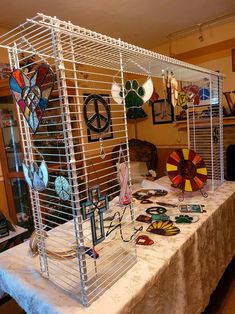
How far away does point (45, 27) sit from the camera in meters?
0.70

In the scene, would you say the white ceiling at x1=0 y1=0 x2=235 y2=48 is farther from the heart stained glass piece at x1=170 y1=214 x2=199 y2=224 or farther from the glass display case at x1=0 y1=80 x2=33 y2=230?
the heart stained glass piece at x1=170 y1=214 x2=199 y2=224

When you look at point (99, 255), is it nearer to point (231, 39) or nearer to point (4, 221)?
point (4, 221)

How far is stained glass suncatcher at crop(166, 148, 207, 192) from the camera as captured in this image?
1.71m

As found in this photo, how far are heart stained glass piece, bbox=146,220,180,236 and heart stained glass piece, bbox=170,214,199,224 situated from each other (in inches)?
2.0

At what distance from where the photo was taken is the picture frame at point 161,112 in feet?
11.6

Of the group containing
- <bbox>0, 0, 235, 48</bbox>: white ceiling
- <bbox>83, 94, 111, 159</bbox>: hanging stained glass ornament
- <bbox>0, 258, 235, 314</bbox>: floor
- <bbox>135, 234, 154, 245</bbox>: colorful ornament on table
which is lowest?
<bbox>0, 258, 235, 314</bbox>: floor

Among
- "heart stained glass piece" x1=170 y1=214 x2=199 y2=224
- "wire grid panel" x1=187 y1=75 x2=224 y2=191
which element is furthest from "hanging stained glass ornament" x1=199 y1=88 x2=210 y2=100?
"heart stained glass piece" x1=170 y1=214 x2=199 y2=224

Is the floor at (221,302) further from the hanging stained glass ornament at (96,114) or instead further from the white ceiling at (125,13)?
the white ceiling at (125,13)

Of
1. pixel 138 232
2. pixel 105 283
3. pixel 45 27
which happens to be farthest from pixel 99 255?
pixel 45 27

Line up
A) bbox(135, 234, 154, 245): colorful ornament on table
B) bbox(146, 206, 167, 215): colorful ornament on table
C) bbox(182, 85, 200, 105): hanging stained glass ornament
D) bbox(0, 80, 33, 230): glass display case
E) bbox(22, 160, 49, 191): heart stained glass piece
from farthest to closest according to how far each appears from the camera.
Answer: bbox(0, 80, 33, 230): glass display case
bbox(182, 85, 200, 105): hanging stained glass ornament
bbox(146, 206, 167, 215): colorful ornament on table
bbox(135, 234, 154, 245): colorful ornament on table
bbox(22, 160, 49, 191): heart stained glass piece

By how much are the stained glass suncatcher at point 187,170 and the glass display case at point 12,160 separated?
5.03 feet

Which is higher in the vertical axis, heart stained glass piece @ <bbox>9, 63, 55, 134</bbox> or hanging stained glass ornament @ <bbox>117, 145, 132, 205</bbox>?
heart stained glass piece @ <bbox>9, 63, 55, 134</bbox>

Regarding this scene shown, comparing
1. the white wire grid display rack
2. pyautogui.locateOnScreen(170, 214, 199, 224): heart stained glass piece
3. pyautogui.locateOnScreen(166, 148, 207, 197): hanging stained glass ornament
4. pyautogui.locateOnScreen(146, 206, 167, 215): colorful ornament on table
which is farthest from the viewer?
pyautogui.locateOnScreen(166, 148, 207, 197): hanging stained glass ornament

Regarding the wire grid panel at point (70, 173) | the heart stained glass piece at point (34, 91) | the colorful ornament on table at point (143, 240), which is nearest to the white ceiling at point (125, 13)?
the wire grid panel at point (70, 173)
